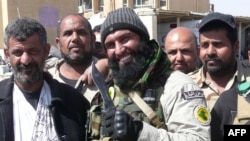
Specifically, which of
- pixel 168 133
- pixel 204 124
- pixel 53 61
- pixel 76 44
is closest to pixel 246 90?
pixel 204 124

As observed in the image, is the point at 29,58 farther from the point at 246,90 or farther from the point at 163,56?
the point at 246,90

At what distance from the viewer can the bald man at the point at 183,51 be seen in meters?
3.29

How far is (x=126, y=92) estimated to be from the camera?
217 centimetres

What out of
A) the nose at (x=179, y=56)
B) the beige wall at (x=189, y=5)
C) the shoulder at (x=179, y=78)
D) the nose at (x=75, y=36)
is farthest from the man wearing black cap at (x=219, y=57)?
the beige wall at (x=189, y=5)

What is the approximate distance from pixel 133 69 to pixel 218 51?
2.42 feet

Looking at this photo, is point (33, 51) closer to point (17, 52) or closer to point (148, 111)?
point (17, 52)

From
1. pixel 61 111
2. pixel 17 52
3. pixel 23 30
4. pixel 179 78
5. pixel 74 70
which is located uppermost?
pixel 23 30

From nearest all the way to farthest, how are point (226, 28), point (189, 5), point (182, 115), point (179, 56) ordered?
point (182, 115), point (226, 28), point (179, 56), point (189, 5)

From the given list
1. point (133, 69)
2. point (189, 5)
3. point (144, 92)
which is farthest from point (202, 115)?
point (189, 5)

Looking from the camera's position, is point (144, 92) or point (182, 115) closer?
point (182, 115)

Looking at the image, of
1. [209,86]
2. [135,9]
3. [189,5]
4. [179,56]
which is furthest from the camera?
[189,5]

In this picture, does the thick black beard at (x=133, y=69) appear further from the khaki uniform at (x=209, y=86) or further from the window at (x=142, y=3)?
the window at (x=142, y=3)

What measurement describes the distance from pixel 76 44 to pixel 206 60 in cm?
99

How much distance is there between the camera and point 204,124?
1919mm
